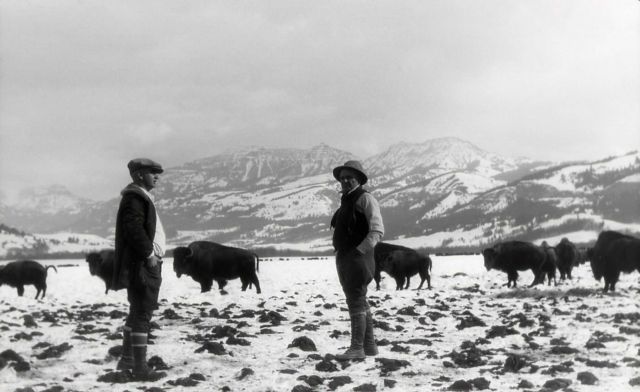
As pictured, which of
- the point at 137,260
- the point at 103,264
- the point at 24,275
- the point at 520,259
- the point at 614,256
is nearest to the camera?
the point at 137,260

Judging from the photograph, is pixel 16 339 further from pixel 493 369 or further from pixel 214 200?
pixel 214 200

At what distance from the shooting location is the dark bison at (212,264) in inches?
712

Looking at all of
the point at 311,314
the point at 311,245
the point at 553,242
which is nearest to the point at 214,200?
the point at 311,245

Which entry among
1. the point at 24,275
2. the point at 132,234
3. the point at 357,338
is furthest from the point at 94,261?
the point at 357,338

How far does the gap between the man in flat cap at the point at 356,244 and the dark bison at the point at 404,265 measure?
14362 mm

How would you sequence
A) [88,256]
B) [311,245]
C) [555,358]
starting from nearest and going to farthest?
[555,358]
[88,256]
[311,245]

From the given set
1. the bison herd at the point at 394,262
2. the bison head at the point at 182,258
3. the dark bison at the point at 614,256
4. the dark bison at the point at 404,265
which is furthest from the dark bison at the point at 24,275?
the dark bison at the point at 614,256

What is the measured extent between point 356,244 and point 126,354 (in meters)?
2.93

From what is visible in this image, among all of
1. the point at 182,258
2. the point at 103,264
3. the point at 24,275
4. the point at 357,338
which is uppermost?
the point at 182,258

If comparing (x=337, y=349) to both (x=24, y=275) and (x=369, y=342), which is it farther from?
(x=24, y=275)

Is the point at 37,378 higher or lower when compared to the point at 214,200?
lower

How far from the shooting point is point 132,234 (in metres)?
5.91

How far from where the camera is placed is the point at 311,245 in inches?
2317

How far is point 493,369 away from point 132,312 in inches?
157
